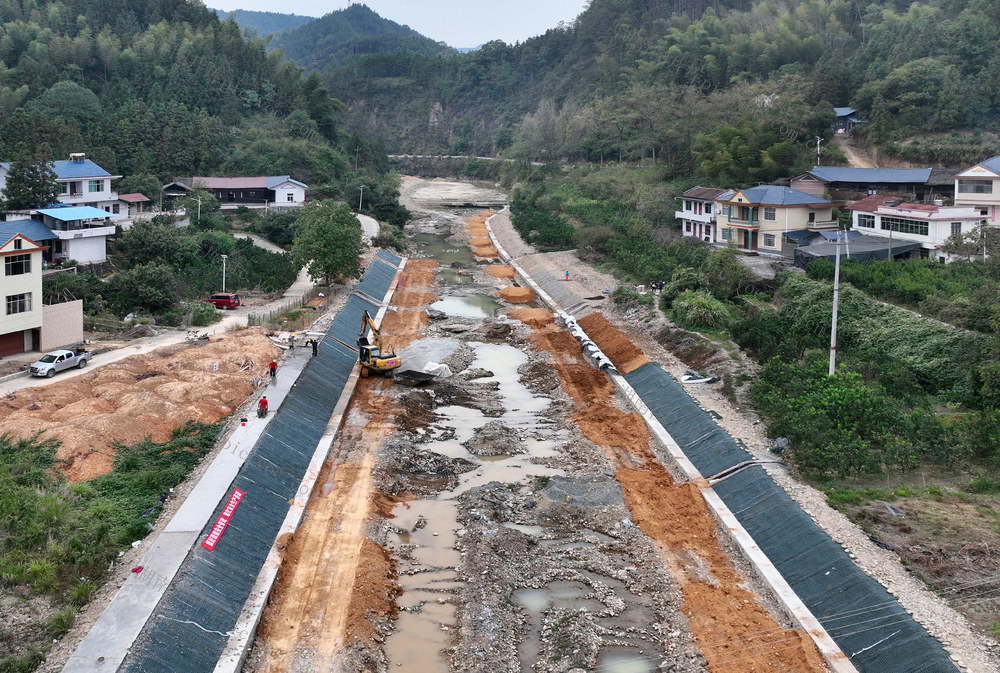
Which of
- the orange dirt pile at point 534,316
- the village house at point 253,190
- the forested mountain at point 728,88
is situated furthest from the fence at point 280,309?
the forested mountain at point 728,88

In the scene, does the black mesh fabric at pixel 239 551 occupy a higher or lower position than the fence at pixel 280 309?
lower

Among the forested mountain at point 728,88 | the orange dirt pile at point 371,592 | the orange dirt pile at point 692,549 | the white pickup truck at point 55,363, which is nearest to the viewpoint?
the orange dirt pile at point 692,549

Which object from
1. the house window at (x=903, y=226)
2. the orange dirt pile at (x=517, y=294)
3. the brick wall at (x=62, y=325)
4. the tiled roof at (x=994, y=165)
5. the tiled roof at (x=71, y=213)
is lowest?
the brick wall at (x=62, y=325)

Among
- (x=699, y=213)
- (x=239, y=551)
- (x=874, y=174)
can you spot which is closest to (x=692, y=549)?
(x=239, y=551)

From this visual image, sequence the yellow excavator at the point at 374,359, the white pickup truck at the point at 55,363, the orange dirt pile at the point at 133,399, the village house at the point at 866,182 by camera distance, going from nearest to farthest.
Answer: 1. the orange dirt pile at the point at 133,399
2. the white pickup truck at the point at 55,363
3. the yellow excavator at the point at 374,359
4. the village house at the point at 866,182

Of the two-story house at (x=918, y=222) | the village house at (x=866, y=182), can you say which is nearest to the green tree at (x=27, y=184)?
the two-story house at (x=918, y=222)

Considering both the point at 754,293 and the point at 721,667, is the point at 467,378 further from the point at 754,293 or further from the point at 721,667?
the point at 721,667

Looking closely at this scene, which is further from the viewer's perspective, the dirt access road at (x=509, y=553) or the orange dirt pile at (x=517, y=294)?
the orange dirt pile at (x=517, y=294)

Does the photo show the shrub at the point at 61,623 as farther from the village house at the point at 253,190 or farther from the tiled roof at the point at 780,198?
the village house at the point at 253,190

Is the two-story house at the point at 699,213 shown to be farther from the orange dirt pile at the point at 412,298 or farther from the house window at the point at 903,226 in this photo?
the orange dirt pile at the point at 412,298
